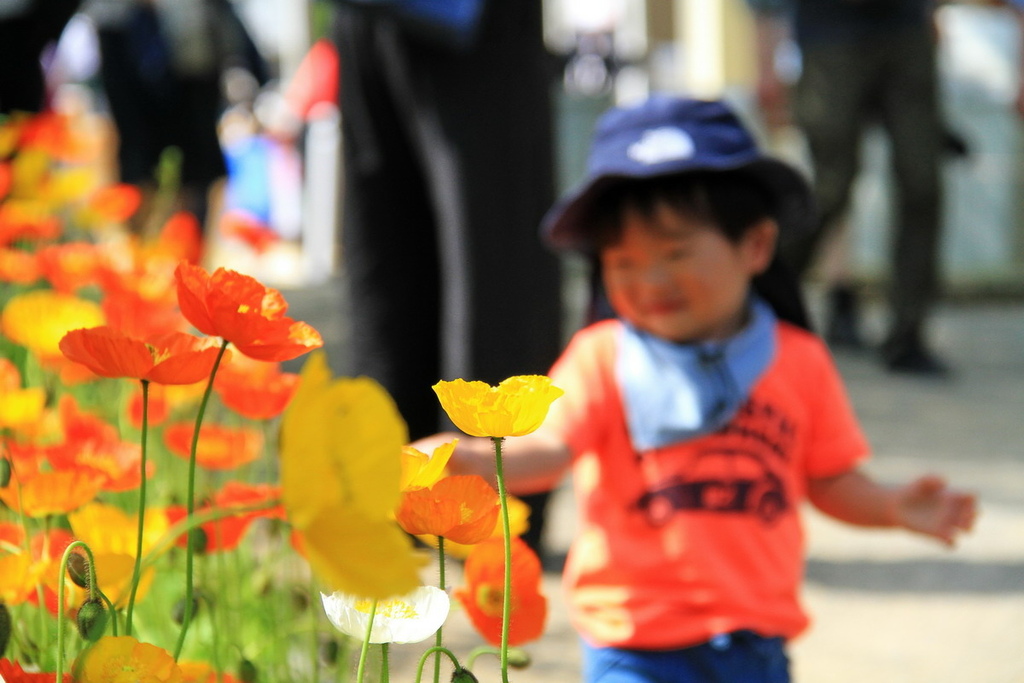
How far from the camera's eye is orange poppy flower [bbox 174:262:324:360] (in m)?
0.70

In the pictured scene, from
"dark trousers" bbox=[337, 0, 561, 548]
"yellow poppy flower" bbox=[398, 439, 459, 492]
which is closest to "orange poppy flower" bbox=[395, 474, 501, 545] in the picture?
"yellow poppy flower" bbox=[398, 439, 459, 492]

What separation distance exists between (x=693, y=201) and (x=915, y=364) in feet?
10.8

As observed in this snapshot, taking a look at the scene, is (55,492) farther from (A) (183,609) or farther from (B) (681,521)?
(B) (681,521)

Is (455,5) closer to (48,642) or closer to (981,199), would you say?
(48,642)

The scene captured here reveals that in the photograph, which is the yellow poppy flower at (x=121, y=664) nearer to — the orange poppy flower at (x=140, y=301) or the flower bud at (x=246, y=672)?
the flower bud at (x=246, y=672)

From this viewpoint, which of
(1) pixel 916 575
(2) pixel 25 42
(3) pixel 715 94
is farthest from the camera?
(3) pixel 715 94

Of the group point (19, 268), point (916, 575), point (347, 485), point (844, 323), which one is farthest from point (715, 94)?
point (347, 485)

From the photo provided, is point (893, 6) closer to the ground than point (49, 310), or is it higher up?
higher up

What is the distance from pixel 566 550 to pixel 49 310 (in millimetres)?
1540

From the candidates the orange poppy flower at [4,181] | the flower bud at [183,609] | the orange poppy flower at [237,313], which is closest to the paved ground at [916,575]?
the flower bud at [183,609]

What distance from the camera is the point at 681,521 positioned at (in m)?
1.62

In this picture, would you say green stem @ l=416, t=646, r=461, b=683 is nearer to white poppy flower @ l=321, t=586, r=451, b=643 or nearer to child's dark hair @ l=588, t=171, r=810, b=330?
white poppy flower @ l=321, t=586, r=451, b=643

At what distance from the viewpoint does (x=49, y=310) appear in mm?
1277

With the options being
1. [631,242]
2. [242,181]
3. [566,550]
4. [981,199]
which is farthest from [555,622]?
[242,181]
